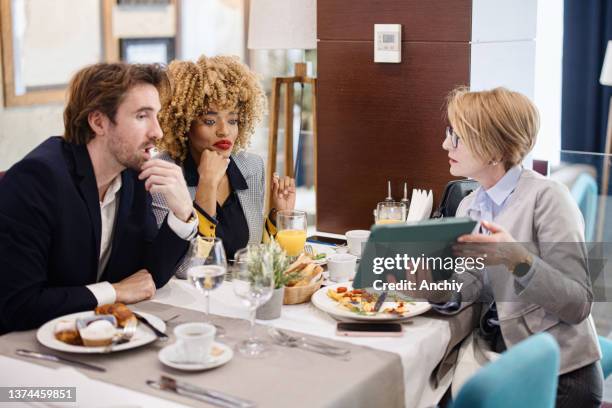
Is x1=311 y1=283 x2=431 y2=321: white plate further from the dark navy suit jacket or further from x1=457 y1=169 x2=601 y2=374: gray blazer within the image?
the dark navy suit jacket

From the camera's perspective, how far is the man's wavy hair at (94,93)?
2080 mm

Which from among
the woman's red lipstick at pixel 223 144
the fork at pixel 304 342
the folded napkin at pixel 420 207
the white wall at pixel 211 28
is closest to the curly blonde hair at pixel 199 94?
the woman's red lipstick at pixel 223 144

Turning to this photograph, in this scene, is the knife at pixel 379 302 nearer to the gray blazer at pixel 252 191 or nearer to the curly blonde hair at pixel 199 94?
the gray blazer at pixel 252 191

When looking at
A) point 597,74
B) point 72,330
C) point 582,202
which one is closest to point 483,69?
point 582,202

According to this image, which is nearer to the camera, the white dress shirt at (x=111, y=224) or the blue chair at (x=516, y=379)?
the blue chair at (x=516, y=379)

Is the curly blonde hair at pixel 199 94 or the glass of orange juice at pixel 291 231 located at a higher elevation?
the curly blonde hair at pixel 199 94

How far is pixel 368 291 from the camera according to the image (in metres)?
2.10

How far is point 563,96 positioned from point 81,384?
4.80 meters

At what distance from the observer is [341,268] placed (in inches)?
88.0

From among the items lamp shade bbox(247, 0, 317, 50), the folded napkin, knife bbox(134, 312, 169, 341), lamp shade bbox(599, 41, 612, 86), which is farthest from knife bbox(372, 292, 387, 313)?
lamp shade bbox(599, 41, 612, 86)

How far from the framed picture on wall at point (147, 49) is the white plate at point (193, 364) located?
2817 millimetres

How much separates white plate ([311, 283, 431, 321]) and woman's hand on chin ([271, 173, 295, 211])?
65cm

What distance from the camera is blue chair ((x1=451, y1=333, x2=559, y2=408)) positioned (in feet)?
4.75

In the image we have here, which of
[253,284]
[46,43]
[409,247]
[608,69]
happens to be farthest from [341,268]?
[608,69]
